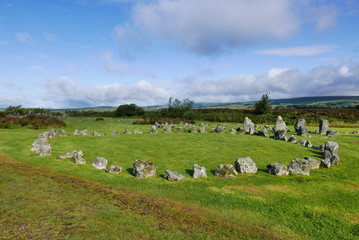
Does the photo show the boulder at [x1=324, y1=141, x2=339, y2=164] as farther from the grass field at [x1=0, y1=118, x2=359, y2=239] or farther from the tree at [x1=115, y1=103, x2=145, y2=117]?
the tree at [x1=115, y1=103, x2=145, y2=117]

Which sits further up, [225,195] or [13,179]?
[13,179]

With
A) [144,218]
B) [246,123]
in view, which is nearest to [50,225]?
[144,218]

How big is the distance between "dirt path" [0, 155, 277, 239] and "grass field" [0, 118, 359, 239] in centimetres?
2

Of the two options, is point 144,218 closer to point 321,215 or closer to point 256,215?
point 256,215

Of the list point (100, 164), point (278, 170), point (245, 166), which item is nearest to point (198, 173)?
point (245, 166)

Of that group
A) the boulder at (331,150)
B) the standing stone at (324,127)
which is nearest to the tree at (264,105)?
the standing stone at (324,127)

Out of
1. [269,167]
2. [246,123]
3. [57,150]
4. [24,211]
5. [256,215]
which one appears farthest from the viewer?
[246,123]

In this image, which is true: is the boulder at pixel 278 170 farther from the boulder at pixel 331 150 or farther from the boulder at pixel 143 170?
the boulder at pixel 143 170

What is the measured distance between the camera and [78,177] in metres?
8.02

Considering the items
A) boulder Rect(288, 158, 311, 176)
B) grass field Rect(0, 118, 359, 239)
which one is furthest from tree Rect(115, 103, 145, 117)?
boulder Rect(288, 158, 311, 176)

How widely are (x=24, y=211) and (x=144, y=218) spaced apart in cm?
320

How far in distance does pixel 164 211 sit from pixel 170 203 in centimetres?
51

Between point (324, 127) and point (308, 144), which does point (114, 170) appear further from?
point (324, 127)

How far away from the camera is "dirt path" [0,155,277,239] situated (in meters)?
4.87
